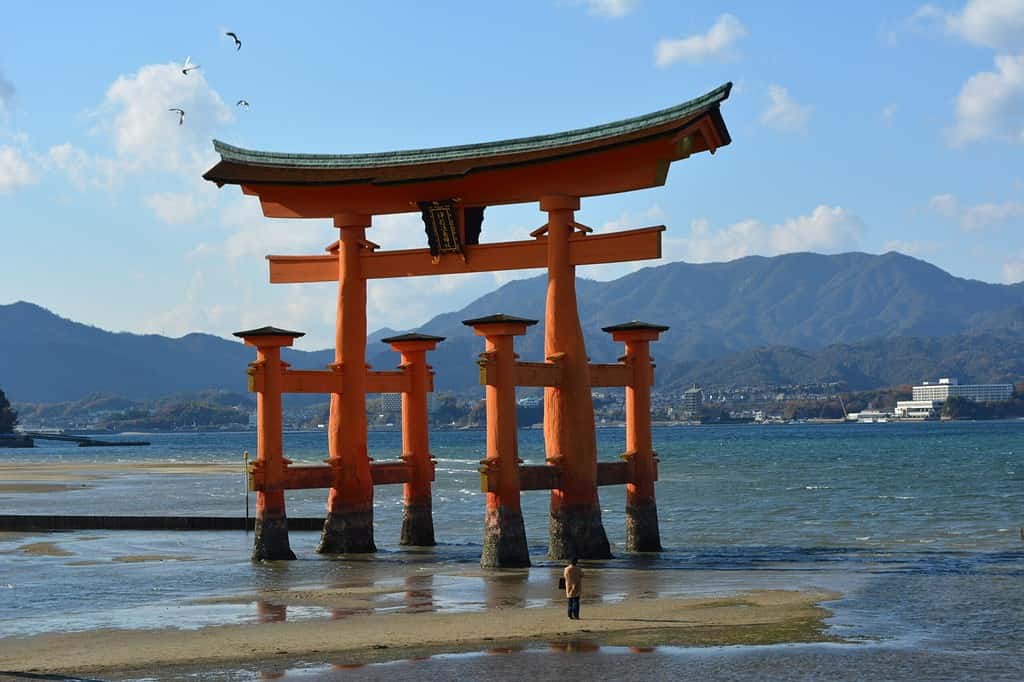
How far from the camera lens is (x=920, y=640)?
20.8m

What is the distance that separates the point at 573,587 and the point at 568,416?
303 inches

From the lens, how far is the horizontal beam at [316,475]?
3052 cm

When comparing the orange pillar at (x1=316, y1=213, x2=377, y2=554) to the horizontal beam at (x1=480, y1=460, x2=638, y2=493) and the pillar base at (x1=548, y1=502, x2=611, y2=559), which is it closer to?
the horizontal beam at (x1=480, y1=460, x2=638, y2=493)

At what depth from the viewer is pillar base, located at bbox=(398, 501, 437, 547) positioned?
35.2 meters

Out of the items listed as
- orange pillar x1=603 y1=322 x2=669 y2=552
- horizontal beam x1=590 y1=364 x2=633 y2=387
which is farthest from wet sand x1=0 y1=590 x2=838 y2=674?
orange pillar x1=603 y1=322 x2=669 y2=552

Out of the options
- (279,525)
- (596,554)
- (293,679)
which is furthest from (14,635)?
(596,554)

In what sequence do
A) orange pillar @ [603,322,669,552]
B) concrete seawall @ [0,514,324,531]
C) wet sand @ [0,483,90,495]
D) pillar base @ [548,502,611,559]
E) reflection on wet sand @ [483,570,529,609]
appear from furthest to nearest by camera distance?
1. wet sand @ [0,483,90,495]
2. concrete seawall @ [0,514,324,531]
3. orange pillar @ [603,322,669,552]
4. pillar base @ [548,502,611,559]
5. reflection on wet sand @ [483,570,529,609]

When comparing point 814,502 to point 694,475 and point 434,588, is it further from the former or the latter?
point 434,588

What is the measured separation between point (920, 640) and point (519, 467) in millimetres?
10112

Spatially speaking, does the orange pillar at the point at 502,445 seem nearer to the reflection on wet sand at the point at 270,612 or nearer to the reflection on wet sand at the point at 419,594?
the reflection on wet sand at the point at 419,594

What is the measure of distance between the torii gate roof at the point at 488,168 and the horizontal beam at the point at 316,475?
607cm

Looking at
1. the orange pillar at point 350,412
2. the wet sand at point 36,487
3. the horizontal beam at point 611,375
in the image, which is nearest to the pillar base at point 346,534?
the orange pillar at point 350,412

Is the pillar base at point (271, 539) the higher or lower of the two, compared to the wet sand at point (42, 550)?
higher

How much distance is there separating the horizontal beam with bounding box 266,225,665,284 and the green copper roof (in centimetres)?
202
